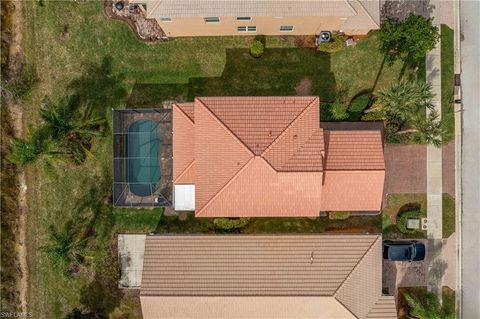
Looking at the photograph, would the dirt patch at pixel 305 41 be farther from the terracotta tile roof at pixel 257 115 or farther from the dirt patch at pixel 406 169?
the dirt patch at pixel 406 169

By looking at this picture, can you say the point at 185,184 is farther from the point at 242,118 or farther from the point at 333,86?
the point at 333,86

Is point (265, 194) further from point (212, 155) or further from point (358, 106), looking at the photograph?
point (358, 106)

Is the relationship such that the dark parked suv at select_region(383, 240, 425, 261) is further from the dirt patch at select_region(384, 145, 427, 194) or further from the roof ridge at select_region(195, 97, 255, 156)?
the roof ridge at select_region(195, 97, 255, 156)

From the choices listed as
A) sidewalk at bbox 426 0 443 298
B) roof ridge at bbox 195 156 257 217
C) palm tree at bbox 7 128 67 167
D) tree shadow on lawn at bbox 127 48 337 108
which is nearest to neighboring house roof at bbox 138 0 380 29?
tree shadow on lawn at bbox 127 48 337 108

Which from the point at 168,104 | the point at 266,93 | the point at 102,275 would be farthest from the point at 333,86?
the point at 102,275

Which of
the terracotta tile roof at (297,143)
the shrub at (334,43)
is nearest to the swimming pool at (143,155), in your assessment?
the terracotta tile roof at (297,143)
